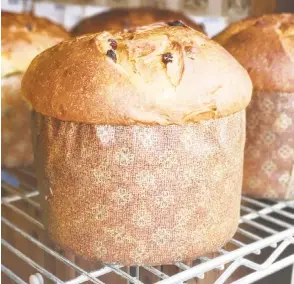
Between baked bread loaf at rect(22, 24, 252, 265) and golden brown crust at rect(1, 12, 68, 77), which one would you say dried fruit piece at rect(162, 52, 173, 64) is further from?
golden brown crust at rect(1, 12, 68, 77)

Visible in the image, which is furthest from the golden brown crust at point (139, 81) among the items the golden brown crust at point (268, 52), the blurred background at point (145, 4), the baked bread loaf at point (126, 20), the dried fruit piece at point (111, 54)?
the blurred background at point (145, 4)

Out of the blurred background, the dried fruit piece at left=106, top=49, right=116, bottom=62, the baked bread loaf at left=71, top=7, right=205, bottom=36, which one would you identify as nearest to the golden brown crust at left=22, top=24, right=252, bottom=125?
the dried fruit piece at left=106, top=49, right=116, bottom=62

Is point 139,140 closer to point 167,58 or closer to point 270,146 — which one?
point 167,58

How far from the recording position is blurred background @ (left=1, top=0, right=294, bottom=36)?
1.85 m

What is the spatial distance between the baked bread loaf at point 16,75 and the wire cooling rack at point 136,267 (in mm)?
67

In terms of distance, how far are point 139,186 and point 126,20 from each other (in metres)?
0.79

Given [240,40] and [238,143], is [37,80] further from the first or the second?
[240,40]

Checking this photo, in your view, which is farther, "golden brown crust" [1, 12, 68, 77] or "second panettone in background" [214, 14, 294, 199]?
"golden brown crust" [1, 12, 68, 77]

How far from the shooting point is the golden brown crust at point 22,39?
4.16ft

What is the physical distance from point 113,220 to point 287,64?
0.48 m

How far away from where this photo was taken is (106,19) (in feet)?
5.24

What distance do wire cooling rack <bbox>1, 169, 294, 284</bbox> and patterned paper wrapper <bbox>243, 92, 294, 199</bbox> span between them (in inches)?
1.3

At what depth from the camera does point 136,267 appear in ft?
3.34

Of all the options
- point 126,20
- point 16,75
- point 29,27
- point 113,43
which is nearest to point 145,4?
point 126,20
